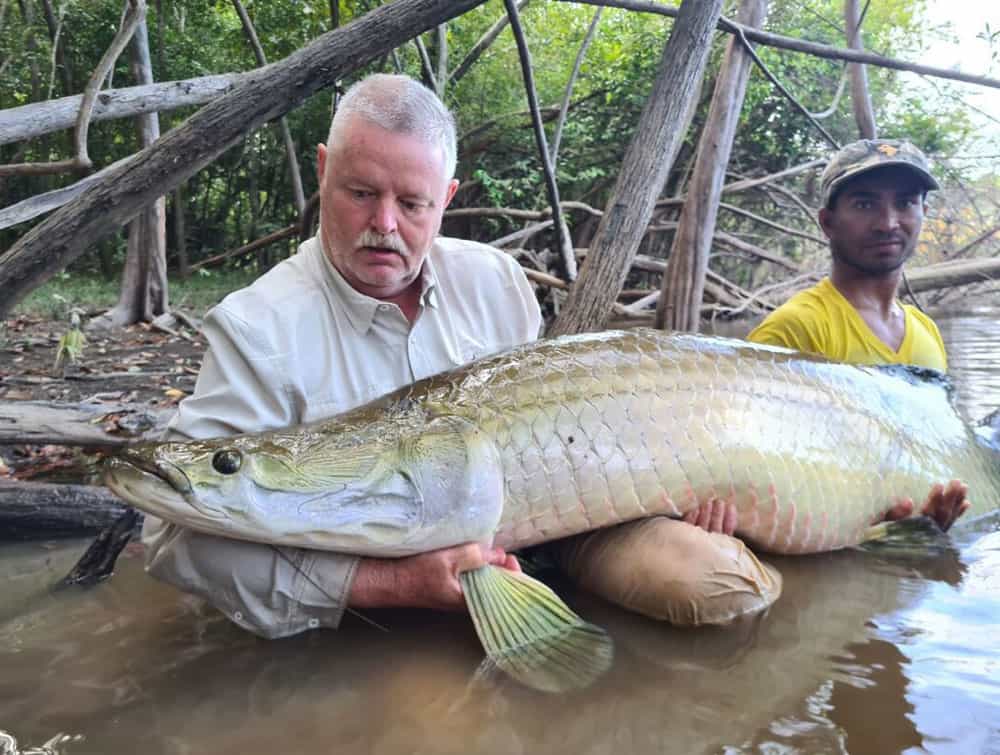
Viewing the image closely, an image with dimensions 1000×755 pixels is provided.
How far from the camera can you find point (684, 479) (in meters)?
2.48

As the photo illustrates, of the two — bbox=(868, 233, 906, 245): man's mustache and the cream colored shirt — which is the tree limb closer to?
bbox=(868, 233, 906, 245): man's mustache

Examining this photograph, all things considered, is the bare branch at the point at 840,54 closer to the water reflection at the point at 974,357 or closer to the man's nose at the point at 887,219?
the man's nose at the point at 887,219

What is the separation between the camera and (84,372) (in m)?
5.81

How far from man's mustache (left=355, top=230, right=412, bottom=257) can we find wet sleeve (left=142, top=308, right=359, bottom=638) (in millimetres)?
460

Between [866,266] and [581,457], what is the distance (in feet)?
7.14

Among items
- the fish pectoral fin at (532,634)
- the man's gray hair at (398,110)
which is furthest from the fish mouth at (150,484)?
the man's gray hair at (398,110)

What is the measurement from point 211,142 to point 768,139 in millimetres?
11108

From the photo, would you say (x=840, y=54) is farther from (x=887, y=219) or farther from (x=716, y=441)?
(x=716, y=441)

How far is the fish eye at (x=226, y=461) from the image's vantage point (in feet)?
6.21

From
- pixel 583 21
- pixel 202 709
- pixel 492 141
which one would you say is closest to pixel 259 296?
pixel 202 709

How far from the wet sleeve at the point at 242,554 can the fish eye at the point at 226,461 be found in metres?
0.28

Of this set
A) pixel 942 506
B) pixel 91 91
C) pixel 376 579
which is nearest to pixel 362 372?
pixel 376 579

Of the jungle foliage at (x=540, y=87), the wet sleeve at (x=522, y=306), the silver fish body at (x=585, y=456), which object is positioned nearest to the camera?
the silver fish body at (x=585, y=456)

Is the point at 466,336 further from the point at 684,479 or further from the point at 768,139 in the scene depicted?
the point at 768,139
